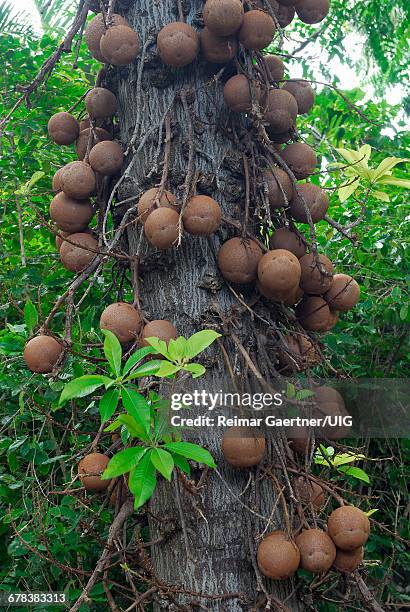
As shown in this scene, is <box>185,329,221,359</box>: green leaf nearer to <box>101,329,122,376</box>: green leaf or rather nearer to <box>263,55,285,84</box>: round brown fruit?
<box>101,329,122,376</box>: green leaf

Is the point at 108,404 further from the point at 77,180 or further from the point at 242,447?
the point at 77,180

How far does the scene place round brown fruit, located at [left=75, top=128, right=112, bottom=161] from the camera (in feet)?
4.91

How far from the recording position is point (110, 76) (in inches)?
58.9

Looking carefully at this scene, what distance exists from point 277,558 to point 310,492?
168mm

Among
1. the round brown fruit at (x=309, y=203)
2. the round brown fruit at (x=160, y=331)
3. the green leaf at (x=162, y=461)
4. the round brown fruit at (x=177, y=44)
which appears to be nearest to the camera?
the green leaf at (x=162, y=461)

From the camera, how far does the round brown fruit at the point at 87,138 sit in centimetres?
150

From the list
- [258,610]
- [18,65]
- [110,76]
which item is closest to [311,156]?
[110,76]

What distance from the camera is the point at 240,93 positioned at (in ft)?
4.38

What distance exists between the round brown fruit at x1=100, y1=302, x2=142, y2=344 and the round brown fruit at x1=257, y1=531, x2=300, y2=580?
44 centimetres

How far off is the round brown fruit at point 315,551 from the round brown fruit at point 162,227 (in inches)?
23.2

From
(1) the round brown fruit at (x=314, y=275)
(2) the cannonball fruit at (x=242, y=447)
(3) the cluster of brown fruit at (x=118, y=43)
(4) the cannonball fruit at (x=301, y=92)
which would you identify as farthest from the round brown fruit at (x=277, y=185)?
(2) the cannonball fruit at (x=242, y=447)

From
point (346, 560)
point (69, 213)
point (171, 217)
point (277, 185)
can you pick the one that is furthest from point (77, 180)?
point (346, 560)

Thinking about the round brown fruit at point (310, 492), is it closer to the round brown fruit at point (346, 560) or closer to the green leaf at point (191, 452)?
the round brown fruit at point (346, 560)

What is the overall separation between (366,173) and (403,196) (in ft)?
3.04
